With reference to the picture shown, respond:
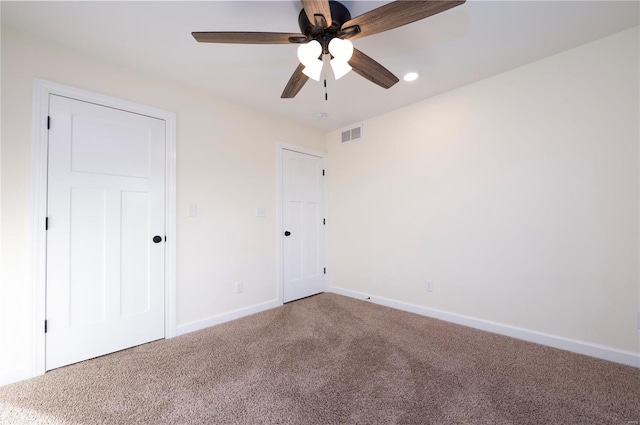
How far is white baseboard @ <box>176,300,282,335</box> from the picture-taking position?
2.62 meters

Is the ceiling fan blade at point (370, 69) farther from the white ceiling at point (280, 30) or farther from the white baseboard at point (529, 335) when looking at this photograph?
the white baseboard at point (529, 335)

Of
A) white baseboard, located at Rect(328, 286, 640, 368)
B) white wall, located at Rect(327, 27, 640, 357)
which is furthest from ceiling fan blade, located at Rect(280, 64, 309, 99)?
white baseboard, located at Rect(328, 286, 640, 368)

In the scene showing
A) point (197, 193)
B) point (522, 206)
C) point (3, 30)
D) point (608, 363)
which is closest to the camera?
point (3, 30)

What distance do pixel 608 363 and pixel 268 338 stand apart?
2633 millimetres

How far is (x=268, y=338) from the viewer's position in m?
2.48

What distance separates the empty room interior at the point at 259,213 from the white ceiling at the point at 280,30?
18 millimetres

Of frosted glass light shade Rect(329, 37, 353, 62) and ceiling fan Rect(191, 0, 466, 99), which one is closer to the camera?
ceiling fan Rect(191, 0, 466, 99)

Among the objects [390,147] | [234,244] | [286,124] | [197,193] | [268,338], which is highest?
[286,124]

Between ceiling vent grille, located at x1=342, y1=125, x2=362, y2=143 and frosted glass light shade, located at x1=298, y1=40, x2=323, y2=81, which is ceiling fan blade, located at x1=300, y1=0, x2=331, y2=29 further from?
ceiling vent grille, located at x1=342, y1=125, x2=362, y2=143

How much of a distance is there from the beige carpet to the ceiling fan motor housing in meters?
2.16

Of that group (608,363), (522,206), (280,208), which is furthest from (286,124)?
(608,363)

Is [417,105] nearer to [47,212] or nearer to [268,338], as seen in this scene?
[268,338]

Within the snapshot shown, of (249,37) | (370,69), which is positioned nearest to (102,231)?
(249,37)

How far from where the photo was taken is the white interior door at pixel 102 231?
80.0 inches
